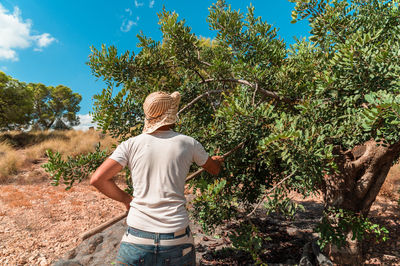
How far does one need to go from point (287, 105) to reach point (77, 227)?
680 centimetres

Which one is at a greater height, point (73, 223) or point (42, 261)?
point (73, 223)

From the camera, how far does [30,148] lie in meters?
15.7

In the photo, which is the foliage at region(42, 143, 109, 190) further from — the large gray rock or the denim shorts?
the large gray rock

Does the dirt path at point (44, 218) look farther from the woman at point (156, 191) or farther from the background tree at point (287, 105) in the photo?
the woman at point (156, 191)

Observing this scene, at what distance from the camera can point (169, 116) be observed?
1.83 metres

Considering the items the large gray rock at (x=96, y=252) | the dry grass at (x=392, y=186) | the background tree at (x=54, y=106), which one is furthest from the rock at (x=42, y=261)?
the background tree at (x=54, y=106)

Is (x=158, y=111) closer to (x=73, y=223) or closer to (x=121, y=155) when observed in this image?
(x=121, y=155)

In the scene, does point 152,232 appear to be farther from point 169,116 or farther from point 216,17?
point 216,17

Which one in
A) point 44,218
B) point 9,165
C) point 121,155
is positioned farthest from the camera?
point 9,165

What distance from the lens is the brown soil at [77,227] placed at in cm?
499

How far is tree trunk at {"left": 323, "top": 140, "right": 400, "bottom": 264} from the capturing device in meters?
3.41

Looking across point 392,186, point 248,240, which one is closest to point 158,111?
point 248,240

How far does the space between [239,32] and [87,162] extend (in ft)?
8.88

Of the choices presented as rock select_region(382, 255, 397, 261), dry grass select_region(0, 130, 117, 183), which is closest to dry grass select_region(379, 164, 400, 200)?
rock select_region(382, 255, 397, 261)
